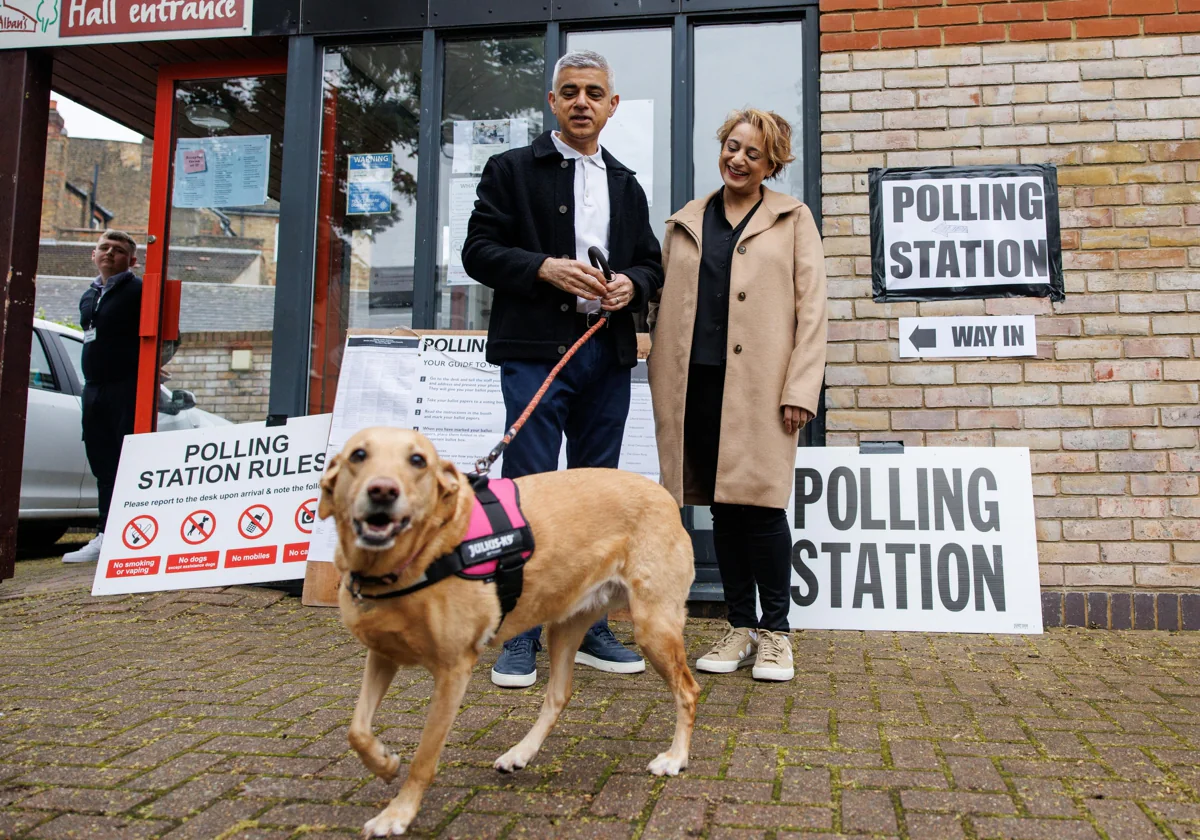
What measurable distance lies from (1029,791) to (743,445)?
1.70 m

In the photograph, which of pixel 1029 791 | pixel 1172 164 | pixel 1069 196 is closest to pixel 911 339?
pixel 1069 196

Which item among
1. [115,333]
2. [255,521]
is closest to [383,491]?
[255,521]

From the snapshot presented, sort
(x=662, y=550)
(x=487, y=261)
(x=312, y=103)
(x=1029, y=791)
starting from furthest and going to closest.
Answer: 1. (x=312, y=103)
2. (x=487, y=261)
3. (x=662, y=550)
4. (x=1029, y=791)

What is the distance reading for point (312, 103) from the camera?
18.5 feet

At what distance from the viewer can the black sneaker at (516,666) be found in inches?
133

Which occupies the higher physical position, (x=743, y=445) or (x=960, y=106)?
(x=960, y=106)

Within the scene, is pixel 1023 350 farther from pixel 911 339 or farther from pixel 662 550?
pixel 662 550

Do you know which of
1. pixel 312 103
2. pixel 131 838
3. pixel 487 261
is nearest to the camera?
pixel 131 838

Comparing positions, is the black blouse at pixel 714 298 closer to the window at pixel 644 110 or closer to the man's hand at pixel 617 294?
the man's hand at pixel 617 294

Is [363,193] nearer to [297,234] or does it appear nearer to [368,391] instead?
[297,234]

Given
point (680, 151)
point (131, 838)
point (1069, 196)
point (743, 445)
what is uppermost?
point (680, 151)

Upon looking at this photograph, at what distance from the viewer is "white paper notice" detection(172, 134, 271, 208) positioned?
6.17m

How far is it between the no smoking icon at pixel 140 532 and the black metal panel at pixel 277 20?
317 centimetres

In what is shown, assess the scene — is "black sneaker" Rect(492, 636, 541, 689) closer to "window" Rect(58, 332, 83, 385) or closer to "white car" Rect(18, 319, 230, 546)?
"white car" Rect(18, 319, 230, 546)
